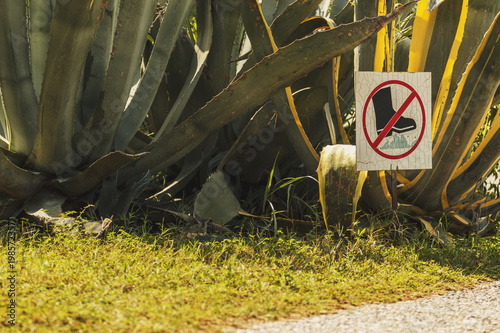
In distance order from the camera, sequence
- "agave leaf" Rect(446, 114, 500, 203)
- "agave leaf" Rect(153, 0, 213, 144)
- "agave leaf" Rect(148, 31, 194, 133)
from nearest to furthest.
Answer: "agave leaf" Rect(153, 0, 213, 144), "agave leaf" Rect(446, 114, 500, 203), "agave leaf" Rect(148, 31, 194, 133)

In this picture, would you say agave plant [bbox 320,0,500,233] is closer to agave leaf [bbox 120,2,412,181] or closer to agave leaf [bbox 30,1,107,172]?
agave leaf [bbox 120,2,412,181]

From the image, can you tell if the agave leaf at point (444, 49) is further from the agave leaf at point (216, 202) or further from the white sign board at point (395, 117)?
the agave leaf at point (216, 202)

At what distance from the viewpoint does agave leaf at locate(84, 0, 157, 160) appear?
3.32 metres

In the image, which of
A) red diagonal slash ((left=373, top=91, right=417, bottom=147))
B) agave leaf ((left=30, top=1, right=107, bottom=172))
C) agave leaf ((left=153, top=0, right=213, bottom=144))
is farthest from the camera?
agave leaf ((left=153, top=0, right=213, bottom=144))

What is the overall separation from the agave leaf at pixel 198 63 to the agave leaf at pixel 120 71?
34cm

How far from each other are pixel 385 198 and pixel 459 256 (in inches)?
21.8

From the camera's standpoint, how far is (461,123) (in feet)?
11.7

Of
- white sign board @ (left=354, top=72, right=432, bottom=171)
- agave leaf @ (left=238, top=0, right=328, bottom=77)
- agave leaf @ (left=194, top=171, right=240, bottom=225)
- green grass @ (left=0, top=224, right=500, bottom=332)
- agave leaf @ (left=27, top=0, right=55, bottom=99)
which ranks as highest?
agave leaf @ (left=238, top=0, right=328, bottom=77)

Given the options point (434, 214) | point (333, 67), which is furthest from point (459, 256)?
point (333, 67)

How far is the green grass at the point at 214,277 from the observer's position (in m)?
2.19

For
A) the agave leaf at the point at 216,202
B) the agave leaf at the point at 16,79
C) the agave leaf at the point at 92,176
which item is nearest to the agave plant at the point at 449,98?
the agave leaf at the point at 216,202

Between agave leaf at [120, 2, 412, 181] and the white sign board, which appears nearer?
agave leaf at [120, 2, 412, 181]

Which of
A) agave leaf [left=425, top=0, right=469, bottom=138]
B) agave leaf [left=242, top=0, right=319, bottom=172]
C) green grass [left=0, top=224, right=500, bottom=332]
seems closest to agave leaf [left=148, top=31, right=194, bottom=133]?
agave leaf [left=242, top=0, right=319, bottom=172]

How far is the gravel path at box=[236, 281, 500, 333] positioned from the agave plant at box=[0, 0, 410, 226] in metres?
1.33
